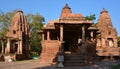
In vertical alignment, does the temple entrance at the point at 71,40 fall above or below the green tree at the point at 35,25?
below

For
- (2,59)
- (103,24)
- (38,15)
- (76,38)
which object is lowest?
(2,59)

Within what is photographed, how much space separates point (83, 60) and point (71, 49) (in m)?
9.12

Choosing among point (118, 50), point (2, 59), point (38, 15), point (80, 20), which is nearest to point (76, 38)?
point (118, 50)

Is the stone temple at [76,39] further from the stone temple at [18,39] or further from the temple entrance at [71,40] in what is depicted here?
the stone temple at [18,39]

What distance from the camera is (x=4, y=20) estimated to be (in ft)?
150

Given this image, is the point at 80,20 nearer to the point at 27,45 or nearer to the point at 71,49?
the point at 71,49

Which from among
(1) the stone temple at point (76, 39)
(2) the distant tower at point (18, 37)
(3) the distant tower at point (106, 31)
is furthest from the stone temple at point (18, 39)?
(3) the distant tower at point (106, 31)

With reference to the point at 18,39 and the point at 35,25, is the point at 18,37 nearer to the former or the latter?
the point at 18,39

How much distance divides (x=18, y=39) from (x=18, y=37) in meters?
0.46

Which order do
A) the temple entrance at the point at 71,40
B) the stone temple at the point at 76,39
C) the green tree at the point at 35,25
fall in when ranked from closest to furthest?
the stone temple at the point at 76,39 < the temple entrance at the point at 71,40 < the green tree at the point at 35,25

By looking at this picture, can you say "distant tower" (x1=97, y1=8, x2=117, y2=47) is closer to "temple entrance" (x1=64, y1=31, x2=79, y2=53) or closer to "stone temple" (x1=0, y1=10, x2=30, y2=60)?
"temple entrance" (x1=64, y1=31, x2=79, y2=53)

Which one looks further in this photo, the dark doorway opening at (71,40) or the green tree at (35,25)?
the green tree at (35,25)

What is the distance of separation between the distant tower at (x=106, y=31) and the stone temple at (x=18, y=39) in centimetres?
1216

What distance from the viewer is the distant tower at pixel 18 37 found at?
33594 mm
